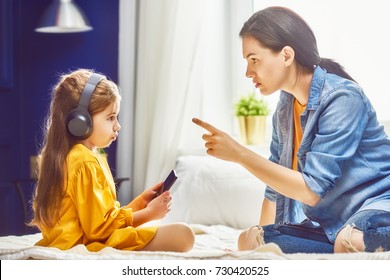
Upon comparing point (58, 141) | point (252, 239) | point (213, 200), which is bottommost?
point (213, 200)

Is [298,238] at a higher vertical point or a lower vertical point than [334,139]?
lower

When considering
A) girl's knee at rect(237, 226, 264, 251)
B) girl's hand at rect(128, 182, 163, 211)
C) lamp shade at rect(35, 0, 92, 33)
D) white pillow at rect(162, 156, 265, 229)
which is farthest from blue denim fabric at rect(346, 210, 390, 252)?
lamp shade at rect(35, 0, 92, 33)

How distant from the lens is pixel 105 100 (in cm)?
88

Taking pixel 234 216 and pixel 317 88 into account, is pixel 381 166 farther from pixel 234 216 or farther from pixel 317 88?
pixel 234 216

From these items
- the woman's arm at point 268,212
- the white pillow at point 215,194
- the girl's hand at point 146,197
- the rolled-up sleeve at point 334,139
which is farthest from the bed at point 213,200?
the rolled-up sleeve at point 334,139

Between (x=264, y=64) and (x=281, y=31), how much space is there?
0.16ft

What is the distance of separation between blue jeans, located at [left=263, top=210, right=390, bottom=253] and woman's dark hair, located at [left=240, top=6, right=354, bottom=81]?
23cm

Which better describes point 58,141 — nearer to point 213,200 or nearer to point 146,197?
point 146,197

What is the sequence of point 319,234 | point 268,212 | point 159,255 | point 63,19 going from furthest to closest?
point 63,19, point 268,212, point 319,234, point 159,255

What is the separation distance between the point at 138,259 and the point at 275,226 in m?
0.24

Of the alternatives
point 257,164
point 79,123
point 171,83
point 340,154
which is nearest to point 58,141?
point 79,123

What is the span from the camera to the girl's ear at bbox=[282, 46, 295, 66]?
34.3 inches

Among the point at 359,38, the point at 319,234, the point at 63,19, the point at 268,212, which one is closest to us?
the point at 319,234

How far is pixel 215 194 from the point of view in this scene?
1.39m
